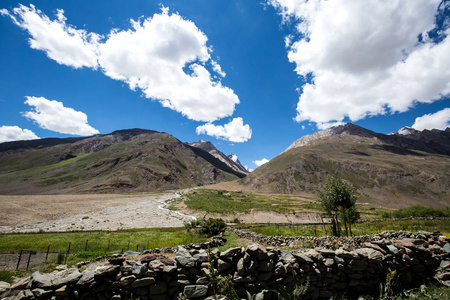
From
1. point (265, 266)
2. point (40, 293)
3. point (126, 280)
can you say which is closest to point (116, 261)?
point (126, 280)

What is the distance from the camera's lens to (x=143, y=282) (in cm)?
760

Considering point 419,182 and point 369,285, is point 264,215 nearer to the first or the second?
point 369,285

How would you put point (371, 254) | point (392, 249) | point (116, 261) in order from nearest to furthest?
point (116, 261), point (371, 254), point (392, 249)

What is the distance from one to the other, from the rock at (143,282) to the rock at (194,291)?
1.34 m

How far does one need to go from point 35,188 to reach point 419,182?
337902mm

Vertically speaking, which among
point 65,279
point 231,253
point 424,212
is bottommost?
point 424,212

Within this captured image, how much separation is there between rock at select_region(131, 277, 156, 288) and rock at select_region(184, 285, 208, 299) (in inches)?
52.6

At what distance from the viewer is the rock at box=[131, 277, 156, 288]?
24.7ft

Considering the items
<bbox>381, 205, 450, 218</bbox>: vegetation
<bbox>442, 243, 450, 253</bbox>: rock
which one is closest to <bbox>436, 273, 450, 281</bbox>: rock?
<bbox>442, 243, 450, 253</bbox>: rock

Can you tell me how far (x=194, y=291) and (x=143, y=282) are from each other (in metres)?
1.97

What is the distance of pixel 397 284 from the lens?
9.21 meters

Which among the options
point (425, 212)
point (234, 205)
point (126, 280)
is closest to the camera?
point (126, 280)

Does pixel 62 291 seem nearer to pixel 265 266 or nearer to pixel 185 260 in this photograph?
pixel 185 260

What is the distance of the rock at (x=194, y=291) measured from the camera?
745cm
